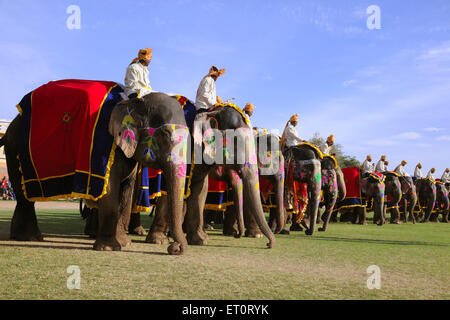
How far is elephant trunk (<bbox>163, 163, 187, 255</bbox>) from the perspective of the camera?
20.4ft

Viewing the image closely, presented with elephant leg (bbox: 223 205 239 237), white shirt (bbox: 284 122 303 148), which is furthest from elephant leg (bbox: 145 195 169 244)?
white shirt (bbox: 284 122 303 148)

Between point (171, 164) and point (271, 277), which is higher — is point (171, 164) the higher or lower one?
the higher one

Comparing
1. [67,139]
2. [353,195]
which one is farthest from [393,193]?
[67,139]

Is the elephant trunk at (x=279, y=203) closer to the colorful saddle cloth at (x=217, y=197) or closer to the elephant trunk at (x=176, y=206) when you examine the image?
the colorful saddle cloth at (x=217, y=197)

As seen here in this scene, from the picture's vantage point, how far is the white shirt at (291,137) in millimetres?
11973

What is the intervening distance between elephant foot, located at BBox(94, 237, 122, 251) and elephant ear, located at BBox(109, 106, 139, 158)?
1329 mm

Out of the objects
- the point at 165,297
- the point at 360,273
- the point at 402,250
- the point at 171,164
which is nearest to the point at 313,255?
the point at 360,273

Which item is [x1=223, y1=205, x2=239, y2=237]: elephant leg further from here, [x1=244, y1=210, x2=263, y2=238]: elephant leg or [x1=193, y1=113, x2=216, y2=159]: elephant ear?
[x1=193, y1=113, x2=216, y2=159]: elephant ear

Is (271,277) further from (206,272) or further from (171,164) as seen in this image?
(171,164)

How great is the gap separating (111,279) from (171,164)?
91.9 inches

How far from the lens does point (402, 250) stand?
775 centimetres

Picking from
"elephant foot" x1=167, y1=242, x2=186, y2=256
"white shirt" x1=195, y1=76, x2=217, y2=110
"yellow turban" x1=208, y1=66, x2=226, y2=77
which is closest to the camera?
"elephant foot" x1=167, y1=242, x2=186, y2=256

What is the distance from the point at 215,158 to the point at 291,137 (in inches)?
193
